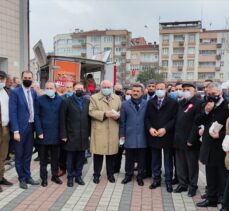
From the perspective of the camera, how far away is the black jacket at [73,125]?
563cm

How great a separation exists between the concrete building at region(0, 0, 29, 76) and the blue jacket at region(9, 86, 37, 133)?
722 cm

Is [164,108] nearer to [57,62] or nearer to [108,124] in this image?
[108,124]

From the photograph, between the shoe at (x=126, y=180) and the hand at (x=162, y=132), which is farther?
the shoe at (x=126, y=180)

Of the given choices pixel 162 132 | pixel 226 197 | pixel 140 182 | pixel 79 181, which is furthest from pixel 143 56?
pixel 226 197

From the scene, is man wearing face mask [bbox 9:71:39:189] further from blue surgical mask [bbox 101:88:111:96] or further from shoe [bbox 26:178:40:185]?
blue surgical mask [bbox 101:88:111:96]

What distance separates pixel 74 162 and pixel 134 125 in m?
1.38

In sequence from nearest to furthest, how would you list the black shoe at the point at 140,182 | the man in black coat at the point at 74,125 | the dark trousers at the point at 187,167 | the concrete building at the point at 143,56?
the dark trousers at the point at 187,167 < the man in black coat at the point at 74,125 < the black shoe at the point at 140,182 < the concrete building at the point at 143,56

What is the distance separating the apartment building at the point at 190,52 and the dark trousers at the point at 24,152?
61.6 m

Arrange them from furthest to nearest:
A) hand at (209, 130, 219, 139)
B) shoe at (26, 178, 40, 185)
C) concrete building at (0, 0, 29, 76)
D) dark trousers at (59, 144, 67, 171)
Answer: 1. concrete building at (0, 0, 29, 76)
2. dark trousers at (59, 144, 67, 171)
3. shoe at (26, 178, 40, 185)
4. hand at (209, 130, 219, 139)

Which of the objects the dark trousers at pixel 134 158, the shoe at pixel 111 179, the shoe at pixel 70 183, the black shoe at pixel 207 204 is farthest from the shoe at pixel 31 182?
the black shoe at pixel 207 204

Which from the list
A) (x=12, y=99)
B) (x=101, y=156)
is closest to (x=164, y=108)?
(x=101, y=156)

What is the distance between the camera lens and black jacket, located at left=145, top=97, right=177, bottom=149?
216 inches

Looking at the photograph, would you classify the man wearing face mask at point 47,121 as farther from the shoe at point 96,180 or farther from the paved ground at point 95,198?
the shoe at point 96,180

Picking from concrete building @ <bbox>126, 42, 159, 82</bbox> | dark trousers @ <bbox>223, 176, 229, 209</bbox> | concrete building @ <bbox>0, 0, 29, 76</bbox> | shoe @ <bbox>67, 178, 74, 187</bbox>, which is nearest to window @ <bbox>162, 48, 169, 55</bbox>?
concrete building @ <bbox>126, 42, 159, 82</bbox>
